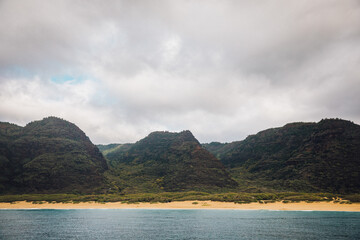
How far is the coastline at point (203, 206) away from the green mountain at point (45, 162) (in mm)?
25642

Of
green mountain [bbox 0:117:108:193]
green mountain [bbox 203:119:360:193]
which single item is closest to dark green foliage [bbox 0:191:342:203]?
green mountain [bbox 0:117:108:193]

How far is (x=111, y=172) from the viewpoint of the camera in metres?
195

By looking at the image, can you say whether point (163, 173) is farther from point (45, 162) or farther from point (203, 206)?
point (203, 206)

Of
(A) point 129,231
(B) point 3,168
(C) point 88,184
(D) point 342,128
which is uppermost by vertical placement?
(D) point 342,128

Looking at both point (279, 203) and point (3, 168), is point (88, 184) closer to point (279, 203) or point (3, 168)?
point (3, 168)

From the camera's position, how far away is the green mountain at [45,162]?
5476 inches

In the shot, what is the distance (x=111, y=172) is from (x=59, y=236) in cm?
15785

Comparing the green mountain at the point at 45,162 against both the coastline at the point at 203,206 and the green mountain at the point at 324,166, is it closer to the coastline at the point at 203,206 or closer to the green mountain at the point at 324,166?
the coastline at the point at 203,206

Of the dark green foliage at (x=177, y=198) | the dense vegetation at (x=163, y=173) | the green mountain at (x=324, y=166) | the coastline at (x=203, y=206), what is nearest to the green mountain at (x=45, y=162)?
the dense vegetation at (x=163, y=173)

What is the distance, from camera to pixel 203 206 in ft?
343

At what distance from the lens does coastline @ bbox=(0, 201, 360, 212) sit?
92.4 metres

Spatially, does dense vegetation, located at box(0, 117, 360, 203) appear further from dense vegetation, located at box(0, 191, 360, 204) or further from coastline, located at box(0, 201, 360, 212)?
coastline, located at box(0, 201, 360, 212)

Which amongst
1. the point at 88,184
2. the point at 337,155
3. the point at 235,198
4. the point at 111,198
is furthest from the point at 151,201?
the point at 337,155

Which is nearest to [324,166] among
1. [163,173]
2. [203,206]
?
[203,206]
